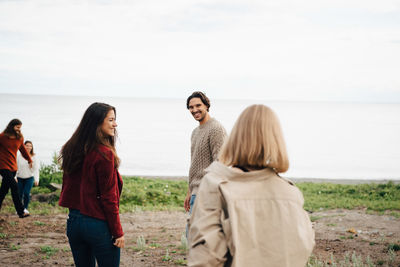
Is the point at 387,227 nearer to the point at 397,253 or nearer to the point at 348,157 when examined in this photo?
the point at 397,253

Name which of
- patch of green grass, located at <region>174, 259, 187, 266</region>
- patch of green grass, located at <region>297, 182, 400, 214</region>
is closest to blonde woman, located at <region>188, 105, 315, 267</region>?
patch of green grass, located at <region>174, 259, 187, 266</region>

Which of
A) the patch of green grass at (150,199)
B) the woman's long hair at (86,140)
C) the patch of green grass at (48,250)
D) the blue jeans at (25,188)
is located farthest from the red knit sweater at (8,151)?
the woman's long hair at (86,140)

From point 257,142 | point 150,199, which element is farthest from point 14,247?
point 150,199

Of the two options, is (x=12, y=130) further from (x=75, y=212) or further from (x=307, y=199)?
(x=307, y=199)

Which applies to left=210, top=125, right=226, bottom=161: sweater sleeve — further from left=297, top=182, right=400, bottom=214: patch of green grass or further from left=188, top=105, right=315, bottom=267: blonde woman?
left=297, top=182, right=400, bottom=214: patch of green grass

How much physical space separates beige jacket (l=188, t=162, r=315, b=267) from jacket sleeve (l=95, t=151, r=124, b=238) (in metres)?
1.08

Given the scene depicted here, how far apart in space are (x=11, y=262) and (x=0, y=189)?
343cm

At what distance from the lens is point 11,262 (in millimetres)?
5949

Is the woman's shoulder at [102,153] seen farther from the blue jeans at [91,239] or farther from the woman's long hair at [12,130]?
the woman's long hair at [12,130]

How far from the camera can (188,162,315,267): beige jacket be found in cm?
221

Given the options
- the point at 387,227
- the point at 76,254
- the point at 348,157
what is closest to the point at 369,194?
the point at 387,227

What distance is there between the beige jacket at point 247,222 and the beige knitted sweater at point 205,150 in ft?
7.08

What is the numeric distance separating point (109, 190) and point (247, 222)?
1317mm

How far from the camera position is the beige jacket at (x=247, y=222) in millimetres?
2209
